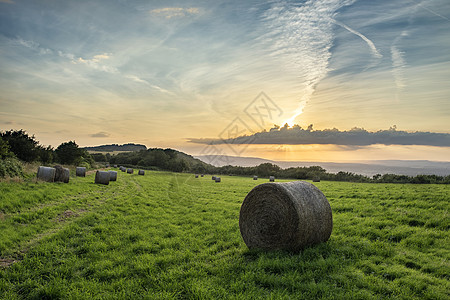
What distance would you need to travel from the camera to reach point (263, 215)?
26.3 ft

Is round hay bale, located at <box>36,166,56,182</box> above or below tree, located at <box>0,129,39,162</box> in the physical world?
below

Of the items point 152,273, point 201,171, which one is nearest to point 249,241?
point 152,273

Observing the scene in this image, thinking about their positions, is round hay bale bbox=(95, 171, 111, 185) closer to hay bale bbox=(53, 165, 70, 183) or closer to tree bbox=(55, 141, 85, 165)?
hay bale bbox=(53, 165, 70, 183)

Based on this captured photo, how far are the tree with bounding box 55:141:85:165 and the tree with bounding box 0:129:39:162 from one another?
9.29 meters

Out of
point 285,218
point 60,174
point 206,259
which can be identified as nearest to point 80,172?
point 60,174

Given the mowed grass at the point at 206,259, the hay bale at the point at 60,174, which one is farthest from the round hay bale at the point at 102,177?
the mowed grass at the point at 206,259

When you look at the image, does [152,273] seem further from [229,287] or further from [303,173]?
[303,173]

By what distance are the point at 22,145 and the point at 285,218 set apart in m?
34.6

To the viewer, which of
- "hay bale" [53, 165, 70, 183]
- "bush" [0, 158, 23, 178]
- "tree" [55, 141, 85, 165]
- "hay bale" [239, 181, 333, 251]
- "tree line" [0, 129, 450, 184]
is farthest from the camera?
"tree" [55, 141, 85, 165]

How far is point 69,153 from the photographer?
Answer: 42.4m

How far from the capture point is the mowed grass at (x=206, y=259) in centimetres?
542

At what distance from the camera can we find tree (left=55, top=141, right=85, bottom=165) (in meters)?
41.5

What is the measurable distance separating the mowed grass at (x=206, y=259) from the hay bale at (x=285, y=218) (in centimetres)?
39

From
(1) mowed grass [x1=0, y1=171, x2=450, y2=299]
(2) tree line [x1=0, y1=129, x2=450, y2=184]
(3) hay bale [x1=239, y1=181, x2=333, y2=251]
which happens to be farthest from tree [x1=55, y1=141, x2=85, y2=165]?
(3) hay bale [x1=239, y1=181, x2=333, y2=251]
